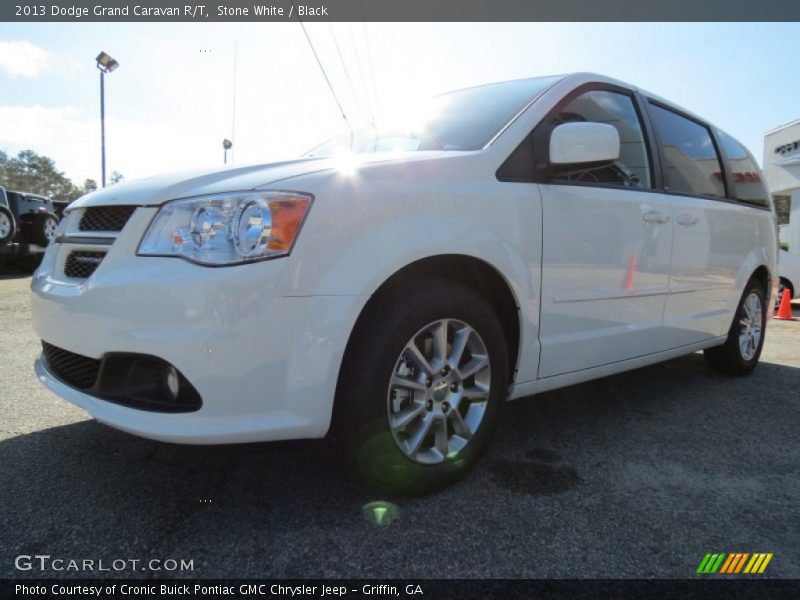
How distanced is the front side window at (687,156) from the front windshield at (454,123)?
3.18 feet

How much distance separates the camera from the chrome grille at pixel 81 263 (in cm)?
194

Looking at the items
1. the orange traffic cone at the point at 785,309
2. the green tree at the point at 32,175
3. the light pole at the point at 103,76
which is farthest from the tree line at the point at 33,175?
the orange traffic cone at the point at 785,309

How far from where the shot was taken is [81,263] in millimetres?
2014

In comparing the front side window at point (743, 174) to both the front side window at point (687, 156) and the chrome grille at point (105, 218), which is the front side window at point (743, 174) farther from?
the chrome grille at point (105, 218)

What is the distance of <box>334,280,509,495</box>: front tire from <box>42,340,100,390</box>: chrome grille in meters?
0.86

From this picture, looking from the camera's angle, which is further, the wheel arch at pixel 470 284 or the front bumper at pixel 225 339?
the wheel arch at pixel 470 284

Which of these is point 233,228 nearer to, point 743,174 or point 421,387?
point 421,387

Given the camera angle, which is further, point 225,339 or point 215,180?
point 215,180

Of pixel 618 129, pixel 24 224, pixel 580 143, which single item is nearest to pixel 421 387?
pixel 580 143

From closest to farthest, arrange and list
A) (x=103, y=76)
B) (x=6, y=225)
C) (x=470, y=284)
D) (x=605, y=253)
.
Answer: (x=470, y=284)
(x=605, y=253)
(x=6, y=225)
(x=103, y=76)

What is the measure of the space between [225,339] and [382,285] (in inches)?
21.7

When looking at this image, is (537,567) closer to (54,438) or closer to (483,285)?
(483,285)
